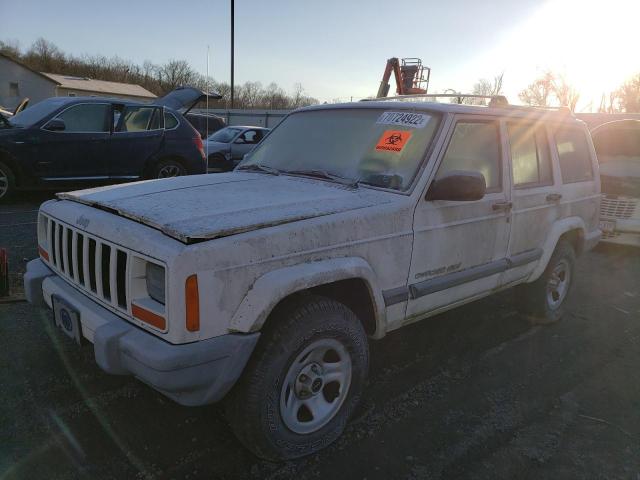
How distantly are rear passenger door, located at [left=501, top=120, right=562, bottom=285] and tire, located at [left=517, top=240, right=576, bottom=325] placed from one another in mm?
413

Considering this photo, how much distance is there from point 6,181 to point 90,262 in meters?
6.12

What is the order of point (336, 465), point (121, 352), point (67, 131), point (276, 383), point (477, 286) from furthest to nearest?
1. point (67, 131)
2. point (477, 286)
3. point (336, 465)
4. point (276, 383)
5. point (121, 352)

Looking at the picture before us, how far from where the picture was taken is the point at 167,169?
348 inches

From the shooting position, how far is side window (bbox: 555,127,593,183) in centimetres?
418

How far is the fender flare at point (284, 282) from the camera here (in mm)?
2074

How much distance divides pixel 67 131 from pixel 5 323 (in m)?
4.89

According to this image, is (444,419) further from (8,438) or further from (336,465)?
(8,438)

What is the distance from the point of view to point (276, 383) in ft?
7.37

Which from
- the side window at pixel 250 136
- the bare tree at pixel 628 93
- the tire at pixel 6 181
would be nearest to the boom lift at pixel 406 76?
the side window at pixel 250 136

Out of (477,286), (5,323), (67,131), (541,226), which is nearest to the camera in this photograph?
(477,286)

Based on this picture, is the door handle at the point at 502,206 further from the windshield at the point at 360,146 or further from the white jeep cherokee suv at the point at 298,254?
the windshield at the point at 360,146

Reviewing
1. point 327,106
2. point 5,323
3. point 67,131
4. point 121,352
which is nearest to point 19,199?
point 67,131

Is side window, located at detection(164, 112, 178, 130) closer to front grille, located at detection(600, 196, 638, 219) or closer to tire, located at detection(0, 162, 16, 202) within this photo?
tire, located at detection(0, 162, 16, 202)

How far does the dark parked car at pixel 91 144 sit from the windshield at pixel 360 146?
17.4 feet
